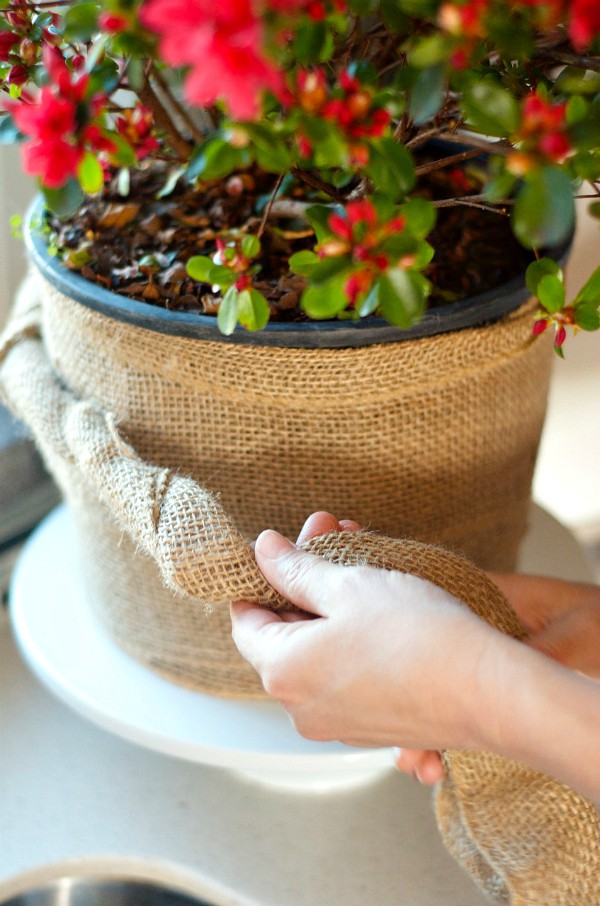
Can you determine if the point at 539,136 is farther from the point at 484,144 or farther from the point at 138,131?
the point at 138,131

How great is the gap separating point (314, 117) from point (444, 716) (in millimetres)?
264

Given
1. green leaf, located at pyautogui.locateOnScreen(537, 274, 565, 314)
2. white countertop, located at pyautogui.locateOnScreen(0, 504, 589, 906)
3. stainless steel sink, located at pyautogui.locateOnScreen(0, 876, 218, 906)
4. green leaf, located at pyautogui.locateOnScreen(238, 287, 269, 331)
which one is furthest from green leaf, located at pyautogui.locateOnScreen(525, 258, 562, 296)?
stainless steel sink, located at pyautogui.locateOnScreen(0, 876, 218, 906)

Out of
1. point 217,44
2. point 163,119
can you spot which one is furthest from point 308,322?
point 217,44

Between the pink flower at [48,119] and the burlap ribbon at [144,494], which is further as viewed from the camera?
the burlap ribbon at [144,494]

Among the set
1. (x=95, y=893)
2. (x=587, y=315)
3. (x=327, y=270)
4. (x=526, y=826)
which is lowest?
(x=95, y=893)

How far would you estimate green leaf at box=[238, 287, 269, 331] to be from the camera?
16.3 inches

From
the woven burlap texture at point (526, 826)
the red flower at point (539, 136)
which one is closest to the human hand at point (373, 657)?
the woven burlap texture at point (526, 826)

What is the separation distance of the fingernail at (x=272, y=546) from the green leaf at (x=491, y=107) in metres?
0.24

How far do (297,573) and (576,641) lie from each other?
21 cm

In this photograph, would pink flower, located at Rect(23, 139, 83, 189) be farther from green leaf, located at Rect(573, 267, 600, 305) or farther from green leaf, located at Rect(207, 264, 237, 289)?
green leaf, located at Rect(573, 267, 600, 305)

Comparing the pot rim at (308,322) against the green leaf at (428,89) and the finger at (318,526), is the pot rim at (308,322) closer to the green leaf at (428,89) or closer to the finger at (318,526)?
the finger at (318,526)

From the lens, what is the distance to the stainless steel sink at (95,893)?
28.2 inches

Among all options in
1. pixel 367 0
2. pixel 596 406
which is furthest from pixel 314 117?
pixel 596 406

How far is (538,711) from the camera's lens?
40 cm
